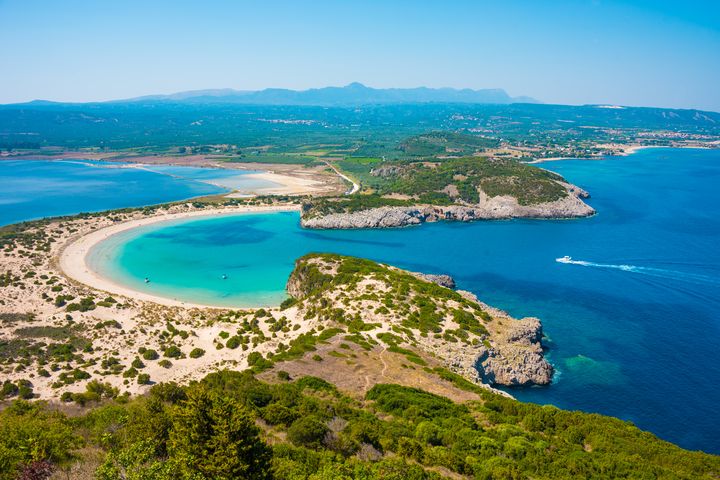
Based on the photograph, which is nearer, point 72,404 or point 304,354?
point 72,404

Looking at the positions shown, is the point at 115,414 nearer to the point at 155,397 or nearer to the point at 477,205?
the point at 155,397

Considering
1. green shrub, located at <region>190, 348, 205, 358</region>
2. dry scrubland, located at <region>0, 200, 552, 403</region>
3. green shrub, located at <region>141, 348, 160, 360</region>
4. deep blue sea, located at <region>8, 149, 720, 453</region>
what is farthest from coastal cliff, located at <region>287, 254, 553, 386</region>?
green shrub, located at <region>141, 348, 160, 360</region>

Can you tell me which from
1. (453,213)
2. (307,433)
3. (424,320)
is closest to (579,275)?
(424,320)

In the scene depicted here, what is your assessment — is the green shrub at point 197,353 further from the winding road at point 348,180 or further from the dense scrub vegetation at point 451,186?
the winding road at point 348,180

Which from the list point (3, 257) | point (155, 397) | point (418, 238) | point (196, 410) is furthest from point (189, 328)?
point (418, 238)

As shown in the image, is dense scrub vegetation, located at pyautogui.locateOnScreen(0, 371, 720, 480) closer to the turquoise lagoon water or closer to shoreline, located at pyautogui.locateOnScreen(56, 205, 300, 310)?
shoreline, located at pyautogui.locateOnScreen(56, 205, 300, 310)

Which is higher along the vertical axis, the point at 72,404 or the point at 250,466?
the point at 250,466

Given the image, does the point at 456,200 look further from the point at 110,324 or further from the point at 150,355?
the point at 150,355
